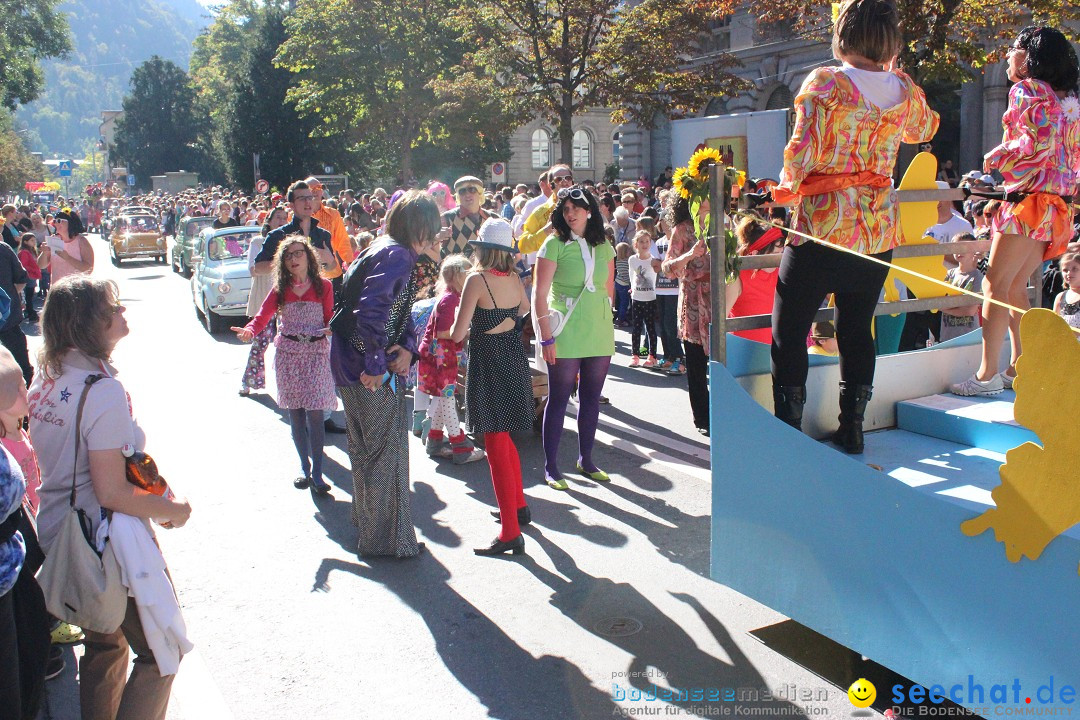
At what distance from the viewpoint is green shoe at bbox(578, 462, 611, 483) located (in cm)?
673


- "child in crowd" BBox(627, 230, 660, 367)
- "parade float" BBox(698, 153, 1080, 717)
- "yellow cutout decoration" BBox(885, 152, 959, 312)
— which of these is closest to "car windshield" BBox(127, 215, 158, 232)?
"child in crowd" BBox(627, 230, 660, 367)

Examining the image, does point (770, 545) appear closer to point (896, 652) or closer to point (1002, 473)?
point (896, 652)

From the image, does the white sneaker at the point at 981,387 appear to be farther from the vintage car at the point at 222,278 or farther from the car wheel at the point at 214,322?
the car wheel at the point at 214,322

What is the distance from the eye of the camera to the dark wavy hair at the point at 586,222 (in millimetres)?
6266

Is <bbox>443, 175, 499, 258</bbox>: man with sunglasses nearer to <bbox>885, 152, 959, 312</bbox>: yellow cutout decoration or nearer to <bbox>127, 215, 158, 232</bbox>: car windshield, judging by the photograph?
<bbox>885, 152, 959, 312</bbox>: yellow cutout decoration

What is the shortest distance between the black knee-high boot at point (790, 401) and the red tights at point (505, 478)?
6.49ft

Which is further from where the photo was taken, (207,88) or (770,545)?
(207,88)

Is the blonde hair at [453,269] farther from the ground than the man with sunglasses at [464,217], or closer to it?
closer to it

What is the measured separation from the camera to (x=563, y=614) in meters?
4.64

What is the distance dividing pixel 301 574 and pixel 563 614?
5.07 ft

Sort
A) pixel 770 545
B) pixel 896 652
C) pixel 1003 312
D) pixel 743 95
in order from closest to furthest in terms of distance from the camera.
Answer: pixel 896 652 → pixel 770 545 → pixel 1003 312 → pixel 743 95

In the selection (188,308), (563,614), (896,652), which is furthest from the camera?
(188,308)

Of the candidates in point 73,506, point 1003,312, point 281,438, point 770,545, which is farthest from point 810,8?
point 73,506

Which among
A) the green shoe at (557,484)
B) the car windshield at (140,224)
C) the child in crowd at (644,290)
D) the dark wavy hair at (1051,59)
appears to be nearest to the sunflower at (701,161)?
the dark wavy hair at (1051,59)
